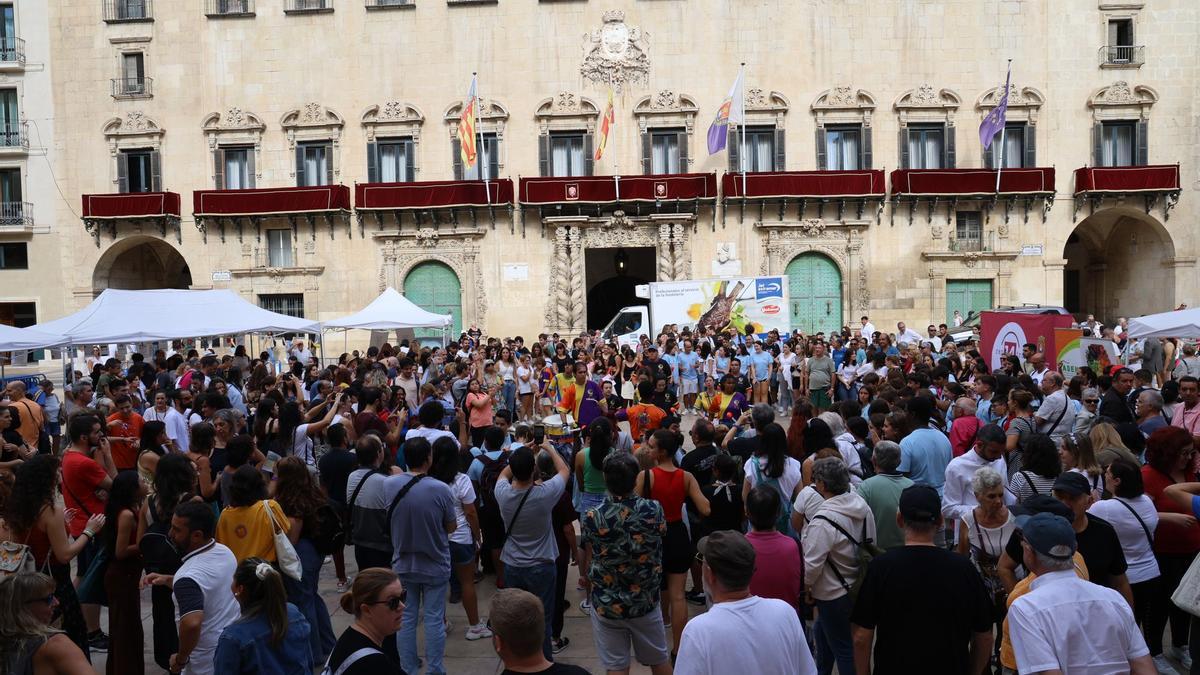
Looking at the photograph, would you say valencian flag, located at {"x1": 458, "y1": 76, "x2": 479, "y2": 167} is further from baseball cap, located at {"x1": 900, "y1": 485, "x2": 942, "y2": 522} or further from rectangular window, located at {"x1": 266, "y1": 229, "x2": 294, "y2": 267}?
baseball cap, located at {"x1": 900, "y1": 485, "x2": 942, "y2": 522}

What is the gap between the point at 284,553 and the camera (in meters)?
5.07

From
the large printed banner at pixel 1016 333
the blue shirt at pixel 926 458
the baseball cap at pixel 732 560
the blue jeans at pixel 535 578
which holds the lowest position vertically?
the blue jeans at pixel 535 578

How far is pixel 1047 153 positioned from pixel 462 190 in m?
19.7

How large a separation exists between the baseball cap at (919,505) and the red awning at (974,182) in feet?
84.1

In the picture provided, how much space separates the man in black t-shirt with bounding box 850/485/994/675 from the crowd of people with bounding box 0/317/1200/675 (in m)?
0.01

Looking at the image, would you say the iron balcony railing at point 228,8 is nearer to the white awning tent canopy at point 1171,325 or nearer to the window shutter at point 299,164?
the window shutter at point 299,164

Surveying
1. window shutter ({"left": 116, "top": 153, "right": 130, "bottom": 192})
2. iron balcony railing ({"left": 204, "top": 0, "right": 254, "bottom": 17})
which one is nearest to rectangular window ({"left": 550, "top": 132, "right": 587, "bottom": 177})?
iron balcony railing ({"left": 204, "top": 0, "right": 254, "bottom": 17})

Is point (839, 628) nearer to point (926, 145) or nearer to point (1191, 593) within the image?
point (1191, 593)

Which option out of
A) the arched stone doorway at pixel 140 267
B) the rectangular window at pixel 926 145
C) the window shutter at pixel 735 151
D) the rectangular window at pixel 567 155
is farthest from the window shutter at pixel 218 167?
the rectangular window at pixel 926 145

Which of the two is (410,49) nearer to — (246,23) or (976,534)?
(246,23)

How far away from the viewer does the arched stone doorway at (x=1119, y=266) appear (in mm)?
28469

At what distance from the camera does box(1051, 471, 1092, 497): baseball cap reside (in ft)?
15.3

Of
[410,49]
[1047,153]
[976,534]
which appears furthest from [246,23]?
[976,534]

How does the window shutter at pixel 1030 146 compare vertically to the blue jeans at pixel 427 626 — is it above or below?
above
